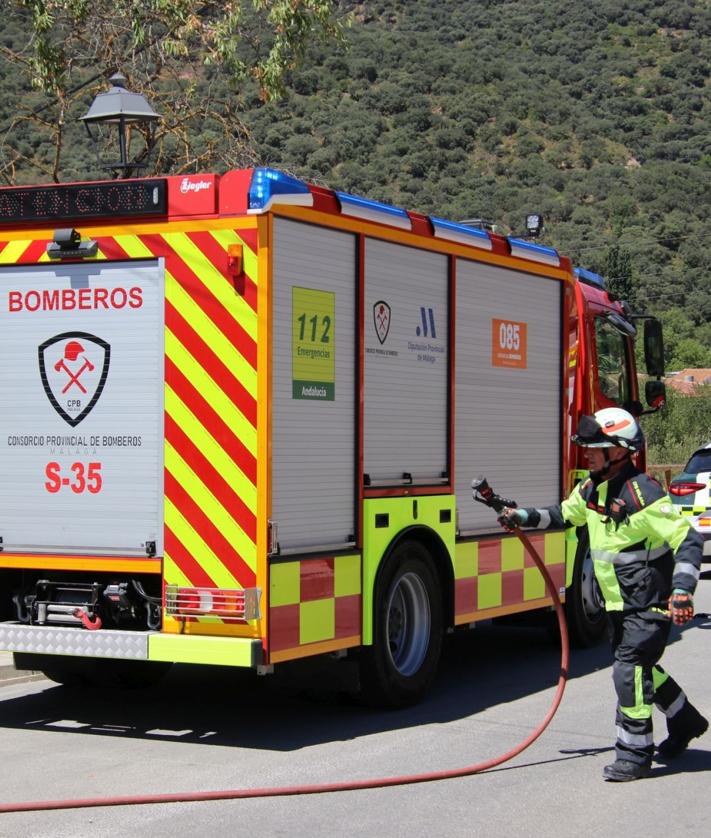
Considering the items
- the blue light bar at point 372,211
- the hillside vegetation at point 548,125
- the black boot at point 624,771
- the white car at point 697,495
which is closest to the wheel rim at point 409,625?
the black boot at point 624,771

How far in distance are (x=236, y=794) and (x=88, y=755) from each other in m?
1.32

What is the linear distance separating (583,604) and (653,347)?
7.46 feet

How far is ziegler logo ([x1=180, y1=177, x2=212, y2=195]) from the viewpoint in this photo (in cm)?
724

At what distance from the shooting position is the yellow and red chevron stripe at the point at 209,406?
712cm

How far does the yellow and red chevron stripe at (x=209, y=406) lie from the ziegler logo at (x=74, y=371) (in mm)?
455

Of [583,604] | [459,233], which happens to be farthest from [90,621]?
[583,604]

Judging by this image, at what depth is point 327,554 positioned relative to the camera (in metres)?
7.54

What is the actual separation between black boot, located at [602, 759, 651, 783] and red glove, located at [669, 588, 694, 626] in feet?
2.39

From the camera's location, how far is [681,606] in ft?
21.0

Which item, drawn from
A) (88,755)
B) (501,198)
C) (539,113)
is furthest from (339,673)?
(539,113)

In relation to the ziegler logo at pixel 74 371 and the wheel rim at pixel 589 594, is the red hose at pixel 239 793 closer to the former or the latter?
the ziegler logo at pixel 74 371

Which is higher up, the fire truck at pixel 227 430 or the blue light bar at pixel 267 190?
the blue light bar at pixel 267 190

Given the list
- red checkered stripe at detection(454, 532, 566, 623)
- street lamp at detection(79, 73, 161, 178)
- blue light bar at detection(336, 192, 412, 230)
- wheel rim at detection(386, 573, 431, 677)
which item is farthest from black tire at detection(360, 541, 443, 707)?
street lamp at detection(79, 73, 161, 178)

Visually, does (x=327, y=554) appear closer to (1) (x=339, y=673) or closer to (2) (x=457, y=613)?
(1) (x=339, y=673)
